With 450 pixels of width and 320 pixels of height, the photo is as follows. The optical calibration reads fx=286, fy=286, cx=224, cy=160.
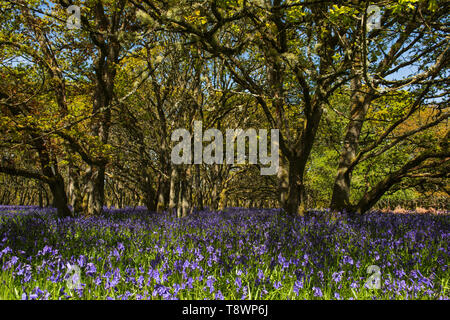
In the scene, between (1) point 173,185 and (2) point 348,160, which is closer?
(2) point 348,160

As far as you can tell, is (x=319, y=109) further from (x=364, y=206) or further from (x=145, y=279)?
(x=145, y=279)

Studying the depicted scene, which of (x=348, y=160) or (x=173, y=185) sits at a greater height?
(x=348, y=160)

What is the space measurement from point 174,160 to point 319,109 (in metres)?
5.56

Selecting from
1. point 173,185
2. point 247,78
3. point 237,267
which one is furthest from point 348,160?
point 237,267

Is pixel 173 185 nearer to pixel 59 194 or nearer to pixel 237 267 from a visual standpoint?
pixel 59 194

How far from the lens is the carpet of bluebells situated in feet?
8.53
